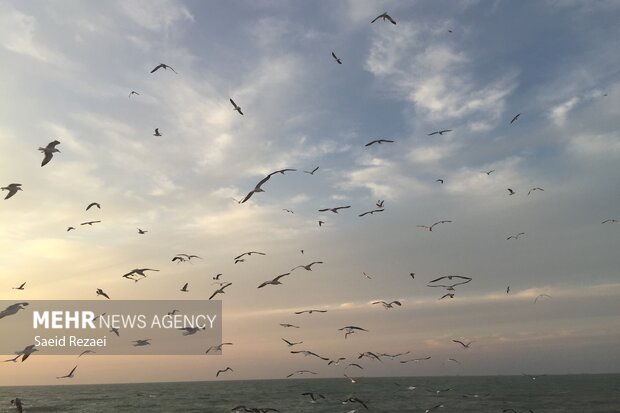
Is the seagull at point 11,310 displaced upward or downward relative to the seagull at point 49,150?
downward

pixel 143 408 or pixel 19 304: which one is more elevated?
pixel 19 304

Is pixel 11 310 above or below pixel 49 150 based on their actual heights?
below

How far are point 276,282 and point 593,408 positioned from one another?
7172 cm

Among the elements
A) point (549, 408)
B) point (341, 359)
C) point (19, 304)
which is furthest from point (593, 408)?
point (19, 304)

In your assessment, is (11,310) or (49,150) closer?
(11,310)

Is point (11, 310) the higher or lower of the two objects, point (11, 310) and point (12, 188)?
the lower

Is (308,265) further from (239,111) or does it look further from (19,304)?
(19,304)

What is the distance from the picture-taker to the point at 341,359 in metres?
28.1

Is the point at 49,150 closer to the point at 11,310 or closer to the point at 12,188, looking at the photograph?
the point at 12,188

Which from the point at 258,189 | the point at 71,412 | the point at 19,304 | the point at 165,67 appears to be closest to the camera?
the point at 19,304

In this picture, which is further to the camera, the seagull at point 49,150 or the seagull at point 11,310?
the seagull at point 49,150

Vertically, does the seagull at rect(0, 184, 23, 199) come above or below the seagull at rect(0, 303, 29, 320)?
above

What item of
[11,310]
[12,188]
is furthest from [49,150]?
[11,310]

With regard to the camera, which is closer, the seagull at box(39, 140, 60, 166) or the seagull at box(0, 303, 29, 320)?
the seagull at box(0, 303, 29, 320)
